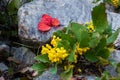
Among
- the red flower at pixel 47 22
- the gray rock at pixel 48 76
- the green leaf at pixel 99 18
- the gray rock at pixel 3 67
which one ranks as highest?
the green leaf at pixel 99 18

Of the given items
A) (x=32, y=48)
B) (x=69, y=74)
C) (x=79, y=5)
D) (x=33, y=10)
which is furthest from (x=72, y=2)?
(x=69, y=74)

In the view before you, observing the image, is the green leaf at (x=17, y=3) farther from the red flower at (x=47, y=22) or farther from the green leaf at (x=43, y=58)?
the green leaf at (x=43, y=58)

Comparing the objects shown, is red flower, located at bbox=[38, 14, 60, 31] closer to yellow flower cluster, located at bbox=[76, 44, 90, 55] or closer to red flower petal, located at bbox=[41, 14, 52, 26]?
red flower petal, located at bbox=[41, 14, 52, 26]

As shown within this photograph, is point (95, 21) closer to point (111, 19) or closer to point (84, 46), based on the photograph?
point (84, 46)

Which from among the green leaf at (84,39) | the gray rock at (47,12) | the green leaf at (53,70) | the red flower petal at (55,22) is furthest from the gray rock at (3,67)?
the green leaf at (84,39)

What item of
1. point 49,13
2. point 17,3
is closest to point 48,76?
point 49,13

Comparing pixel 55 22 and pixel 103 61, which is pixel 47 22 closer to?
pixel 55 22
